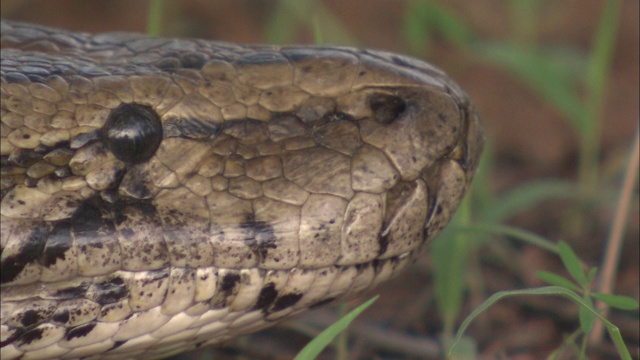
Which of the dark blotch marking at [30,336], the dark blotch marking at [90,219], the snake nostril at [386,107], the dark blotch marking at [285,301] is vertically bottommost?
the dark blotch marking at [30,336]

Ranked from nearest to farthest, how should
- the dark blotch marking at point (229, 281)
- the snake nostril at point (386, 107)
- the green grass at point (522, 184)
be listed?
the dark blotch marking at point (229, 281) < the snake nostril at point (386, 107) < the green grass at point (522, 184)

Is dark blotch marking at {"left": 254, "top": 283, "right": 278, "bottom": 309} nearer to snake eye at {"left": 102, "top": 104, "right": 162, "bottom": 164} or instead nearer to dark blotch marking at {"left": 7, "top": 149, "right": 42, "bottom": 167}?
snake eye at {"left": 102, "top": 104, "right": 162, "bottom": 164}

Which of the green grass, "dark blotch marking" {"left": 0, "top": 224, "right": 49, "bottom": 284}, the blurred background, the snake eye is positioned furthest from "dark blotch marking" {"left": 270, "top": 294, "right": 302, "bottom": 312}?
the blurred background

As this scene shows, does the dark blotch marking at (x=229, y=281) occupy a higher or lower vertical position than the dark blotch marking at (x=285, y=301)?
higher

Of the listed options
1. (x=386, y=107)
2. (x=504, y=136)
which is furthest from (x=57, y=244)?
(x=504, y=136)

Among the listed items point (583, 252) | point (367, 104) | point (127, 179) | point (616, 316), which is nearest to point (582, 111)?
point (583, 252)

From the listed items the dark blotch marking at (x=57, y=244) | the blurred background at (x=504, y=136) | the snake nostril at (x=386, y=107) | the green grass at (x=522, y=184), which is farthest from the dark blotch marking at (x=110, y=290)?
the blurred background at (x=504, y=136)

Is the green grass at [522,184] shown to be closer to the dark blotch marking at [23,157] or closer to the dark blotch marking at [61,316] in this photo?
the dark blotch marking at [61,316]
